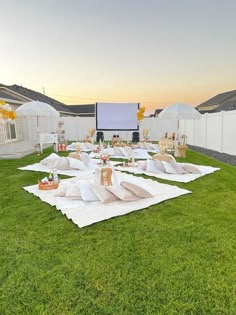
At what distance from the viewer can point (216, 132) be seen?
34.3ft

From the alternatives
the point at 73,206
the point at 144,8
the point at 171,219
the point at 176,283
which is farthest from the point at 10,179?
the point at 144,8

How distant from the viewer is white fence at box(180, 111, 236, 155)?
9.05 metres

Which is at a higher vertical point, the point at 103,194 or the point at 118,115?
the point at 118,115

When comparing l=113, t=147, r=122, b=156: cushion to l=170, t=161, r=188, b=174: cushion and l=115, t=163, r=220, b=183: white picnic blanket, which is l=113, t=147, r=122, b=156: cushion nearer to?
l=115, t=163, r=220, b=183: white picnic blanket

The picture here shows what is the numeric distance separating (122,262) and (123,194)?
1.67 m

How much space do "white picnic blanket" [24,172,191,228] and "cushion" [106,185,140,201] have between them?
0.08 meters

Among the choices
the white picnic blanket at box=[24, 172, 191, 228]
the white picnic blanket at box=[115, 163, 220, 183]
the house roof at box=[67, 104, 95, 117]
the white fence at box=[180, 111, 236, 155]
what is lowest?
the white picnic blanket at box=[24, 172, 191, 228]

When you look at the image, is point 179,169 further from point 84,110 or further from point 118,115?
point 84,110

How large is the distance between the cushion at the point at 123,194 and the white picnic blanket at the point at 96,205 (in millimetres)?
77

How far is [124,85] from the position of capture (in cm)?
1708

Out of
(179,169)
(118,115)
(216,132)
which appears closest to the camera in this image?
(179,169)

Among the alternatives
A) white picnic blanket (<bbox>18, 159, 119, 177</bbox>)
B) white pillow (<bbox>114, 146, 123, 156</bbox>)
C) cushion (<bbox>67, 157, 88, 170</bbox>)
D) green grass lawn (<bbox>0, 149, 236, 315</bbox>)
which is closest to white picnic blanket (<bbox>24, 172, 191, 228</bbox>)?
green grass lawn (<bbox>0, 149, 236, 315</bbox>)

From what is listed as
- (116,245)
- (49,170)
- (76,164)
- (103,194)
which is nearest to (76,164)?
(76,164)

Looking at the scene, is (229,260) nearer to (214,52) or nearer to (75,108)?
(214,52)
